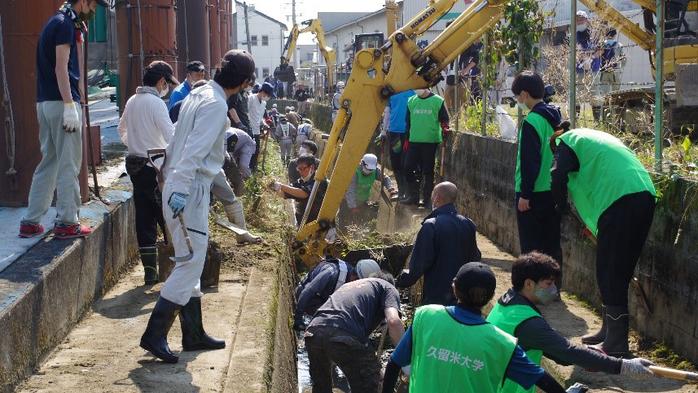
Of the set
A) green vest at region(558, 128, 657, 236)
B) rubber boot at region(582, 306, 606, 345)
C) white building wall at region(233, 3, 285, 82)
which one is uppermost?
white building wall at region(233, 3, 285, 82)

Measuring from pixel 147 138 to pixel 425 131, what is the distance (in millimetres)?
6495

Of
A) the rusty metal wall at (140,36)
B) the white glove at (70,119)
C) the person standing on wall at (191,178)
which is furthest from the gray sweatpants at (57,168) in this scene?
the rusty metal wall at (140,36)

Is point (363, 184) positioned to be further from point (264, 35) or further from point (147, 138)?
point (264, 35)

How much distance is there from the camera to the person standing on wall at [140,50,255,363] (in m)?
6.08

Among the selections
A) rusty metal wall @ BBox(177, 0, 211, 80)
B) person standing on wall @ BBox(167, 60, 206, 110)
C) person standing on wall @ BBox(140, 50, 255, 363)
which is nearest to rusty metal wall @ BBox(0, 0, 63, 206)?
person standing on wall @ BBox(167, 60, 206, 110)

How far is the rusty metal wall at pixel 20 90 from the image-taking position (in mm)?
8617

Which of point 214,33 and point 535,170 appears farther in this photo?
point 214,33

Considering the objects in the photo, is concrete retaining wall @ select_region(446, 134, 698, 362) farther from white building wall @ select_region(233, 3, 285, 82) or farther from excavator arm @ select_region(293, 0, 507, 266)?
white building wall @ select_region(233, 3, 285, 82)

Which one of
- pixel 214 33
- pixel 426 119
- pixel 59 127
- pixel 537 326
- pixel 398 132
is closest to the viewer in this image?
pixel 537 326

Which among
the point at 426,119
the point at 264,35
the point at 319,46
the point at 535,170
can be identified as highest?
the point at 264,35

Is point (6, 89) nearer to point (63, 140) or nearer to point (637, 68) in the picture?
point (63, 140)

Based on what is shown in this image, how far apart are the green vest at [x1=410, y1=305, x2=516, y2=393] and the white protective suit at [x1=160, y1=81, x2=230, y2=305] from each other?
1895 mm

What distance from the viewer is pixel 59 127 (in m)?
7.49

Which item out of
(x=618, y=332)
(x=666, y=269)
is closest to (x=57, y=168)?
(x=618, y=332)
